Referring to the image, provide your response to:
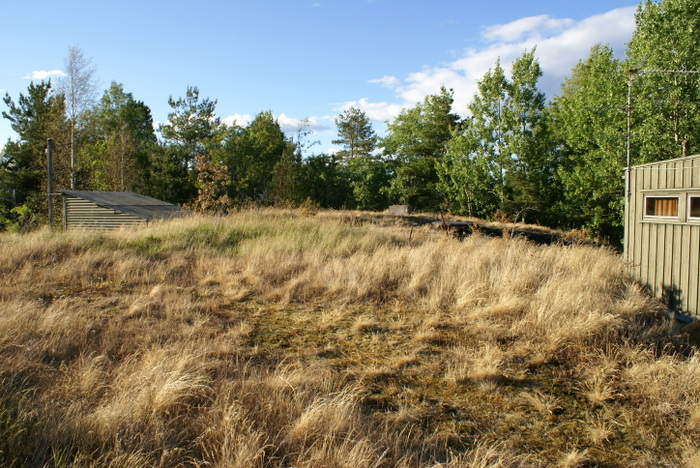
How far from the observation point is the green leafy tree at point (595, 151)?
2448 centimetres

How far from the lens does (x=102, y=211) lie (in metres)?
20.3

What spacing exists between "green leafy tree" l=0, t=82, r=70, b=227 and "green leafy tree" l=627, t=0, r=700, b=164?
3233 centimetres

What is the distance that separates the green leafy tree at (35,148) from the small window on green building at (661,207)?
97.3ft

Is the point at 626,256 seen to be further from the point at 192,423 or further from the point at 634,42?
the point at 634,42

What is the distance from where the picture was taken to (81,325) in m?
4.56

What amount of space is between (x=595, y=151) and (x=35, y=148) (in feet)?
119

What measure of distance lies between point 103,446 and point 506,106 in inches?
1386

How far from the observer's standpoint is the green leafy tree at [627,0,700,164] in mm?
19922

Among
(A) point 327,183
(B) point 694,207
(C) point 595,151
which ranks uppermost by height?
(C) point 595,151

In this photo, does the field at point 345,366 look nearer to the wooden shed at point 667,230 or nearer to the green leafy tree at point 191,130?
the wooden shed at point 667,230

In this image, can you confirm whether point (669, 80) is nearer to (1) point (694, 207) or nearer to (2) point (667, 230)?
(2) point (667, 230)

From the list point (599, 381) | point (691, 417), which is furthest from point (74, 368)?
point (691, 417)

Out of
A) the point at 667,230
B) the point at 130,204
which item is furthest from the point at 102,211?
the point at 667,230

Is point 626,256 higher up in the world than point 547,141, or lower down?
lower down
